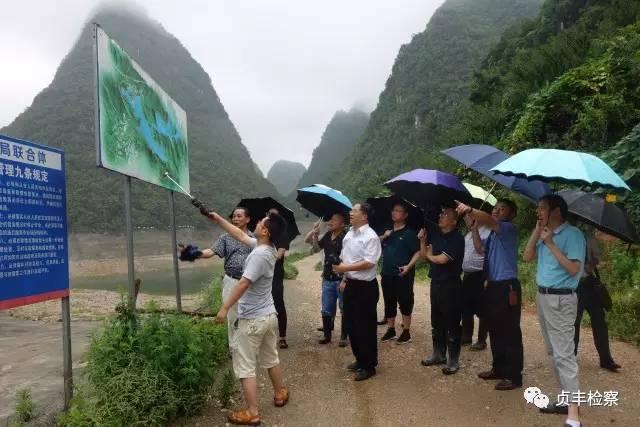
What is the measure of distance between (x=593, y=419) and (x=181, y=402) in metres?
2.81

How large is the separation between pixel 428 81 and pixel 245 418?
173ft

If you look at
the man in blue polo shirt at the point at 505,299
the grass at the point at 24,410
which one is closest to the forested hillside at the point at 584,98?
the man in blue polo shirt at the point at 505,299

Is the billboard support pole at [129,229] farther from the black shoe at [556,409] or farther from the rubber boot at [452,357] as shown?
the black shoe at [556,409]

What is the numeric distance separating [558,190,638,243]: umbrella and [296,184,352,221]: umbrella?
2186 millimetres

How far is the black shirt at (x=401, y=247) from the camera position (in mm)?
4926

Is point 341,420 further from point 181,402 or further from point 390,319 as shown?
point 390,319

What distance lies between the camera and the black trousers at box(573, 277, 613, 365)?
4121 mm

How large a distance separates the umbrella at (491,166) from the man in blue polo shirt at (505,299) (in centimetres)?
30

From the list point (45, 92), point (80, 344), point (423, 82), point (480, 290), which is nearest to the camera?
point (480, 290)

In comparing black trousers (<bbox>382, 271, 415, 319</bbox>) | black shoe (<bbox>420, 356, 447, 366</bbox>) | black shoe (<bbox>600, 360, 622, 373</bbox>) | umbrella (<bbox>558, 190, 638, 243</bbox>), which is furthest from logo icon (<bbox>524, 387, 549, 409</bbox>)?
black trousers (<bbox>382, 271, 415, 319</bbox>)

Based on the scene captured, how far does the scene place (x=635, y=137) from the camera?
23.7 feet

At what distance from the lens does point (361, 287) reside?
13.4ft

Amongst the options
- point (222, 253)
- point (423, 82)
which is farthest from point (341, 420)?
point (423, 82)

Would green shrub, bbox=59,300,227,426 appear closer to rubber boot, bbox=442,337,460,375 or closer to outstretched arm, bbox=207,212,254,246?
outstretched arm, bbox=207,212,254,246
